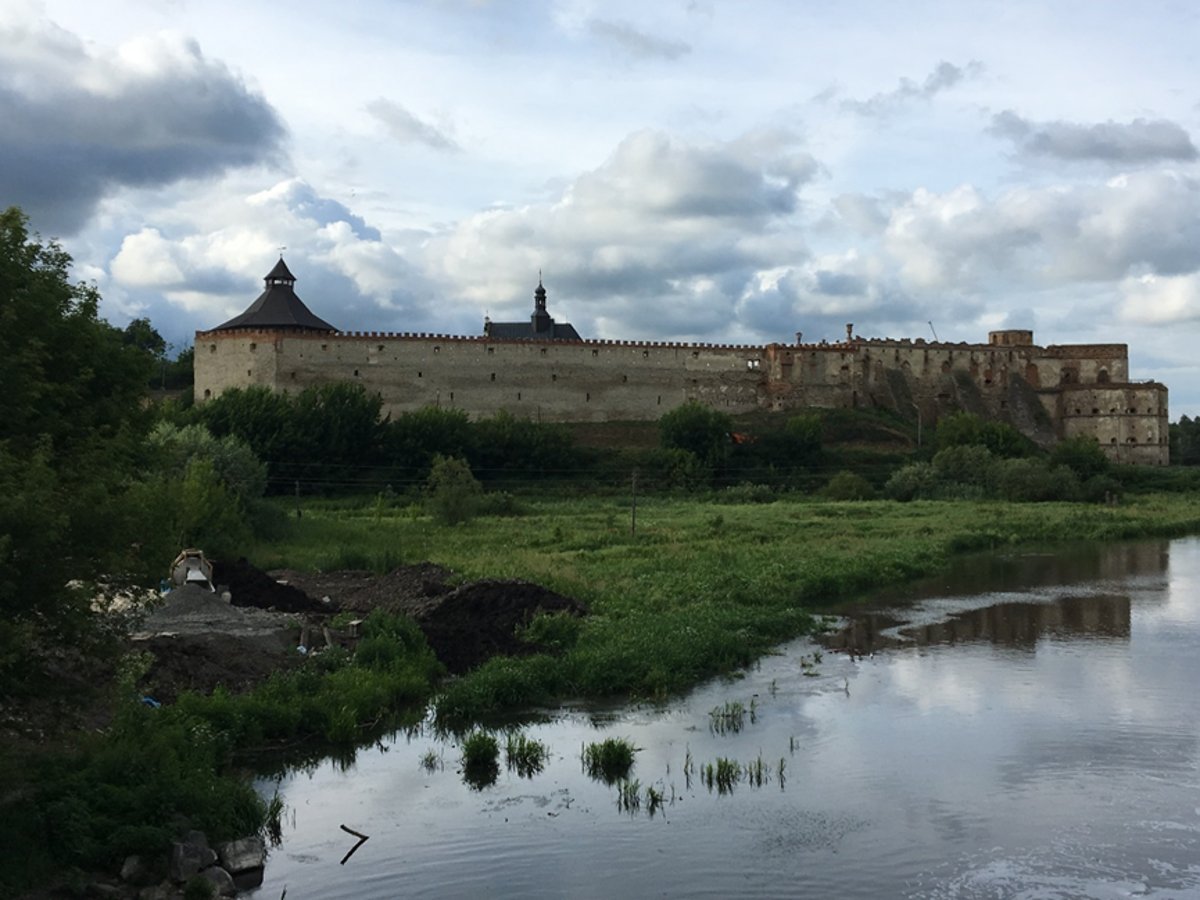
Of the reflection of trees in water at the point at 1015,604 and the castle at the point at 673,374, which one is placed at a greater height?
the castle at the point at 673,374

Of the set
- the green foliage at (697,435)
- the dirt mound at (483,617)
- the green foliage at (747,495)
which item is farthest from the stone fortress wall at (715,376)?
the dirt mound at (483,617)

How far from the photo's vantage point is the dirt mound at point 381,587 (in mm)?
17203

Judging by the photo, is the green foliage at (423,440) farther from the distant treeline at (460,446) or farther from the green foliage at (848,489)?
the green foliage at (848,489)

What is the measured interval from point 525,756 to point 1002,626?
30.2 ft

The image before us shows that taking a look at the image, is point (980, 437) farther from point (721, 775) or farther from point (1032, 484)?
point (721, 775)

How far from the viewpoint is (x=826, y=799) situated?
1001 centimetres

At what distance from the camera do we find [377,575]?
21297 mm

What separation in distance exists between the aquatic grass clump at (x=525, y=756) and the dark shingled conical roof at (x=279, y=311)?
3788cm

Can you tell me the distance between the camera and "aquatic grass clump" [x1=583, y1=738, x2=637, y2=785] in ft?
34.9

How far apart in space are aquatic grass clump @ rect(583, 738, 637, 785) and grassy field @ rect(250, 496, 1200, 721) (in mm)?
1977

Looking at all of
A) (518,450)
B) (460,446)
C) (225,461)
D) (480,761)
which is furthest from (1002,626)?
(518,450)

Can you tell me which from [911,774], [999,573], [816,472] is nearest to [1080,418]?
[816,472]

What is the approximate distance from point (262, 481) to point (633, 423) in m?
23.3

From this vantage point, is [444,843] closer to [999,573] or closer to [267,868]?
[267,868]
